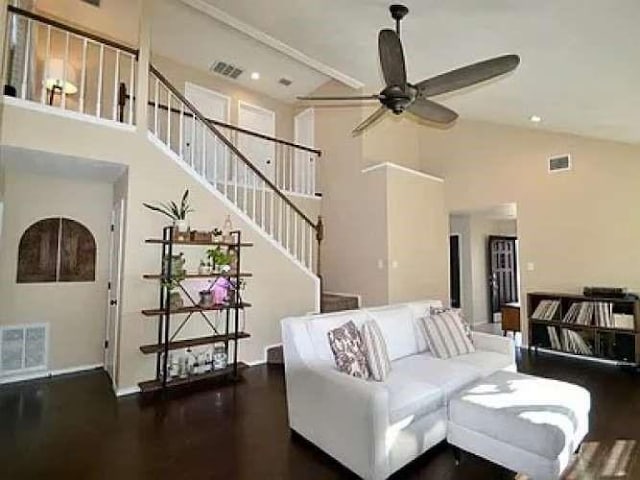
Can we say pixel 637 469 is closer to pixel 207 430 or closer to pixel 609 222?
pixel 207 430

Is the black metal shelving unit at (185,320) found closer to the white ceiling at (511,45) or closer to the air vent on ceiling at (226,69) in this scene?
the white ceiling at (511,45)

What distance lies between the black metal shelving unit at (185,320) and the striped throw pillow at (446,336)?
222cm

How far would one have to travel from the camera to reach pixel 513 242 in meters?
9.40

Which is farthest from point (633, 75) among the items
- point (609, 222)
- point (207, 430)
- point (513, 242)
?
point (513, 242)

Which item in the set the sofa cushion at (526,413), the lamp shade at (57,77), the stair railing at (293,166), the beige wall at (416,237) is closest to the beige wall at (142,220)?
the lamp shade at (57,77)

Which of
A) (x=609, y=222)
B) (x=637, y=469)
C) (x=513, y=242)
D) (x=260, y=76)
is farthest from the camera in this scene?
(x=513, y=242)

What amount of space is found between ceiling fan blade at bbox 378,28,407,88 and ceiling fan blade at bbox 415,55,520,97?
9.5 inches

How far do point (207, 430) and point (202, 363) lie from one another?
1428 mm

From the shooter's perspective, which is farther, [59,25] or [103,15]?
[103,15]

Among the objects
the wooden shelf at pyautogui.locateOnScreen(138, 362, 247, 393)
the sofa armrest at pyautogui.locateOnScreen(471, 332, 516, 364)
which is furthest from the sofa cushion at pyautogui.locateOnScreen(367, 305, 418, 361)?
the wooden shelf at pyautogui.locateOnScreen(138, 362, 247, 393)

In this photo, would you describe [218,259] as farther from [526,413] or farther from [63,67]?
[526,413]

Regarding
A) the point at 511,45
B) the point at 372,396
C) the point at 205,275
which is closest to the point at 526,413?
the point at 372,396

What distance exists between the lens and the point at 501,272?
9.02 m

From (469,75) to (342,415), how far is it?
267 centimetres
